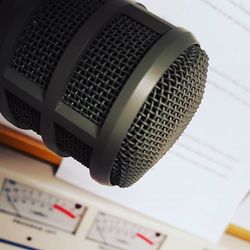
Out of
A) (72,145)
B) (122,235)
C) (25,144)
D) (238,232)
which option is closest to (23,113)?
(72,145)

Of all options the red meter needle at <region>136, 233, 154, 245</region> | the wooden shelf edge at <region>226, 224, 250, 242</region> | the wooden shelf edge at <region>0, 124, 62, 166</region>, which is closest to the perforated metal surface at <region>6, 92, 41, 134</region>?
the wooden shelf edge at <region>0, 124, 62, 166</region>

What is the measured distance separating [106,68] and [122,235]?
0.41 metres

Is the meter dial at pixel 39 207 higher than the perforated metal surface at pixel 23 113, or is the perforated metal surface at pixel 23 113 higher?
the perforated metal surface at pixel 23 113

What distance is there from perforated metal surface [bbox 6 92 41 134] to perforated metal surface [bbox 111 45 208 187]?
0.28 feet

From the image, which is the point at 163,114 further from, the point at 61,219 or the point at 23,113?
the point at 61,219

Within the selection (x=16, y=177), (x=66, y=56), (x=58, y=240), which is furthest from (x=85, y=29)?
(x=58, y=240)

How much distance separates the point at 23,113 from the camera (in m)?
0.38

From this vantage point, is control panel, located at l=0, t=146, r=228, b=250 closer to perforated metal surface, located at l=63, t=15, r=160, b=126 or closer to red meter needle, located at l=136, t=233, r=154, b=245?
red meter needle, located at l=136, t=233, r=154, b=245

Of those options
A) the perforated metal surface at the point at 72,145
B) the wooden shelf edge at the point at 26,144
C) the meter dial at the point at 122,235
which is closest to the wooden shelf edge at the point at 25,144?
the wooden shelf edge at the point at 26,144

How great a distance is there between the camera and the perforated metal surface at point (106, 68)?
1.01 feet

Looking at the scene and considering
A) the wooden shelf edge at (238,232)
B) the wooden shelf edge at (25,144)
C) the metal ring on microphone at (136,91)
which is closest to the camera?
the metal ring on microphone at (136,91)

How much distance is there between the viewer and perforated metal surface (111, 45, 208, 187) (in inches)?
12.1

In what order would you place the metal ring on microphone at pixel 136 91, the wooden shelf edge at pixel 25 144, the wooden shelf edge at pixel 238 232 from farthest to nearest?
the wooden shelf edge at pixel 238 232 < the wooden shelf edge at pixel 25 144 < the metal ring on microphone at pixel 136 91

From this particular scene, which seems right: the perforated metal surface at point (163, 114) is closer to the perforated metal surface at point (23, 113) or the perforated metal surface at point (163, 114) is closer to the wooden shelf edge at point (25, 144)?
the perforated metal surface at point (23, 113)
